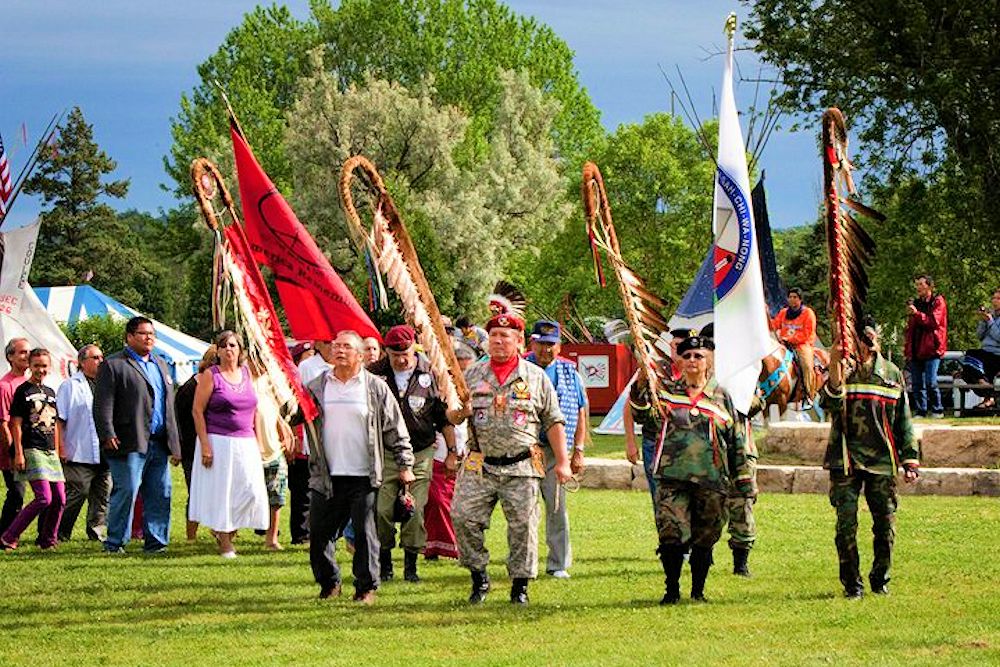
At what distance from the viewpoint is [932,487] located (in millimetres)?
17156

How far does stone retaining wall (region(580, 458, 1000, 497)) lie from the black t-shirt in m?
5.96

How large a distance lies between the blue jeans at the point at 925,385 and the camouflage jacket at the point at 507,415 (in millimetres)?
14369

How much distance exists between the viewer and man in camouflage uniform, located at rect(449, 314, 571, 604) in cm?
1026

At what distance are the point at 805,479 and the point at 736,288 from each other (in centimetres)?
821

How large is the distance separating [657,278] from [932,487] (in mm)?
47856

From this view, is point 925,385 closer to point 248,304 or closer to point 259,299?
point 259,299

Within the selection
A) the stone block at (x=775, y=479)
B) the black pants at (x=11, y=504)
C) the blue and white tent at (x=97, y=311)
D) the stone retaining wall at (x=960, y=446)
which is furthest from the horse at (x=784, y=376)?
the blue and white tent at (x=97, y=311)

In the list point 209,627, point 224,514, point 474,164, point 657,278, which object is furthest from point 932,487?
point 657,278

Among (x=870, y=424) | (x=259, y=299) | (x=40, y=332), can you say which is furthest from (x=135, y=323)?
(x=40, y=332)

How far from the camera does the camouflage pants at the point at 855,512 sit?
10.2 meters

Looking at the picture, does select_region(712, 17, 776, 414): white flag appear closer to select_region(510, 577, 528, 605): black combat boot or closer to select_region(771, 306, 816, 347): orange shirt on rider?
select_region(510, 577, 528, 605): black combat boot

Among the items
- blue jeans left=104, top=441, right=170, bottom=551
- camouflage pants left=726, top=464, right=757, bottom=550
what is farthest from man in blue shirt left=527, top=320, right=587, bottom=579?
blue jeans left=104, top=441, right=170, bottom=551

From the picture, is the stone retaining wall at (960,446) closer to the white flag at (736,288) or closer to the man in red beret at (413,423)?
the man in red beret at (413,423)

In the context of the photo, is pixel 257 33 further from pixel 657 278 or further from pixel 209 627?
pixel 209 627
